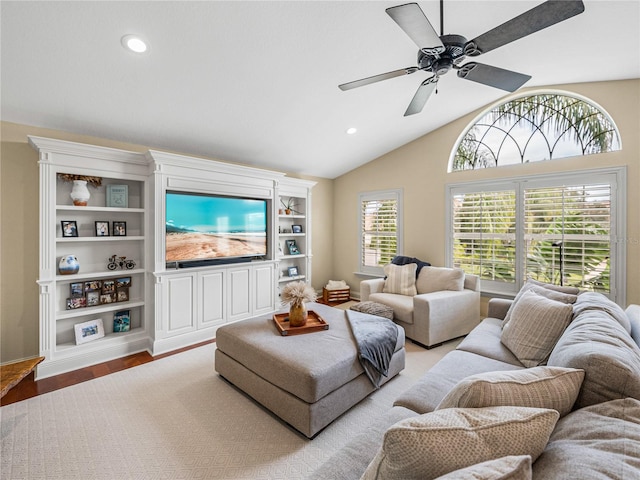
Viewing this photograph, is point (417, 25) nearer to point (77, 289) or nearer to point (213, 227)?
point (213, 227)

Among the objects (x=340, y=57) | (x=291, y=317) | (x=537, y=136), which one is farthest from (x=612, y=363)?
(x=537, y=136)

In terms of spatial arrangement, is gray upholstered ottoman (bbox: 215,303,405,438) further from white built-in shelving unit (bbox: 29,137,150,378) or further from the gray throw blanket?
white built-in shelving unit (bbox: 29,137,150,378)

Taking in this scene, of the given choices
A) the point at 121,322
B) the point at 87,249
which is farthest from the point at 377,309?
the point at 87,249

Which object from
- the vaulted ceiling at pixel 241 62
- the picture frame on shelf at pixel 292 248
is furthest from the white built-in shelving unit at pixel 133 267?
the picture frame on shelf at pixel 292 248

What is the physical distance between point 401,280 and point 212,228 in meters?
2.58

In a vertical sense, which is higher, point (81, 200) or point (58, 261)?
point (81, 200)

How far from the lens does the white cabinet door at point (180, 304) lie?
3201 millimetres

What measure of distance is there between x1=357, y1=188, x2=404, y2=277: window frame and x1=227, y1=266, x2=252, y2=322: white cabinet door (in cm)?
221

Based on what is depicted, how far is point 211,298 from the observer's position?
356 centimetres

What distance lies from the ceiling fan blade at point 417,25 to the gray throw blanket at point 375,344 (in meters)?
2.01

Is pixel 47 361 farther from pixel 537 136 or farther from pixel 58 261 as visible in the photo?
pixel 537 136

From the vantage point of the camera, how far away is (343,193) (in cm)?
559

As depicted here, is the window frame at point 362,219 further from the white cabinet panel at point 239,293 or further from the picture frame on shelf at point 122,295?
the picture frame on shelf at point 122,295

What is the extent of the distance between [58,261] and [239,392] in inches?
89.2
